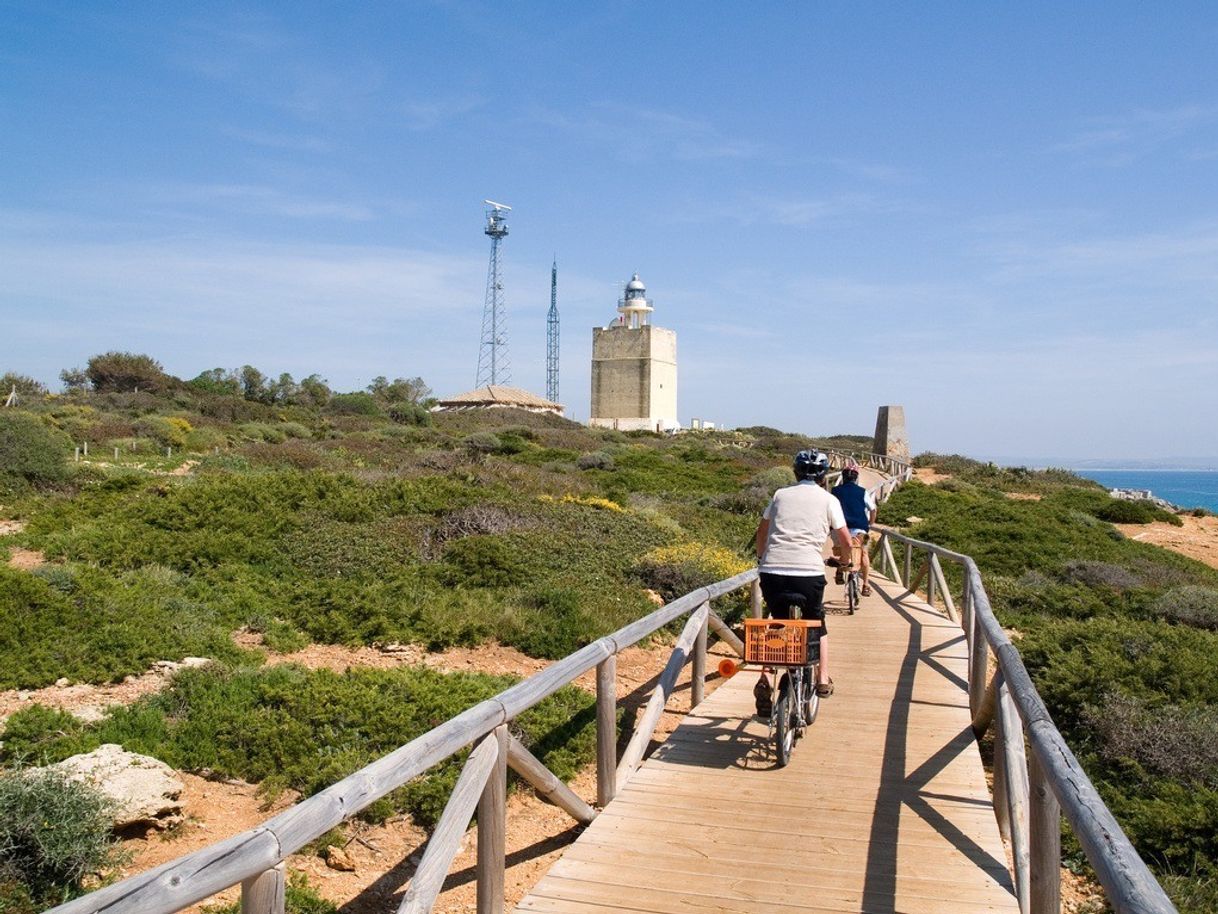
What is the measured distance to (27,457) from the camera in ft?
59.0

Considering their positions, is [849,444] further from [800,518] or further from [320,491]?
[800,518]

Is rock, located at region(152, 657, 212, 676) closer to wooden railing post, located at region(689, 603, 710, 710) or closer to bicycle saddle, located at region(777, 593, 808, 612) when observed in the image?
wooden railing post, located at region(689, 603, 710, 710)

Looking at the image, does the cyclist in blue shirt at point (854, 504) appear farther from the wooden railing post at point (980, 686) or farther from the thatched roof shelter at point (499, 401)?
the thatched roof shelter at point (499, 401)

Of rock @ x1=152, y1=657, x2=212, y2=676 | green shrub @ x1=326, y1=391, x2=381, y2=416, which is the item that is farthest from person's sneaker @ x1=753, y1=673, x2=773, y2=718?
green shrub @ x1=326, y1=391, x2=381, y2=416

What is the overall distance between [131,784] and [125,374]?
55.5 metres

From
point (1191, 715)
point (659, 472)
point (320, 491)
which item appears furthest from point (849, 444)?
point (1191, 715)

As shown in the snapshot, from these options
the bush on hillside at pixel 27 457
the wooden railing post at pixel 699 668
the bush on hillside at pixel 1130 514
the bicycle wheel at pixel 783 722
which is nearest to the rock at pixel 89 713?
the wooden railing post at pixel 699 668

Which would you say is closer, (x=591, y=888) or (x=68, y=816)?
(x=591, y=888)

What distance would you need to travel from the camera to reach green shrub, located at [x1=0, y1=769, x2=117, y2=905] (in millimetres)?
4750

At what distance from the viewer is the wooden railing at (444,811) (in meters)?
2.44

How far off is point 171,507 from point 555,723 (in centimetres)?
890

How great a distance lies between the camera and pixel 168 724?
7094mm

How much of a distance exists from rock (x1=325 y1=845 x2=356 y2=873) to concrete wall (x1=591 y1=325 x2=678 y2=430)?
64.0m

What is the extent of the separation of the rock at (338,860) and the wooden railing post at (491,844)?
1.61 metres
